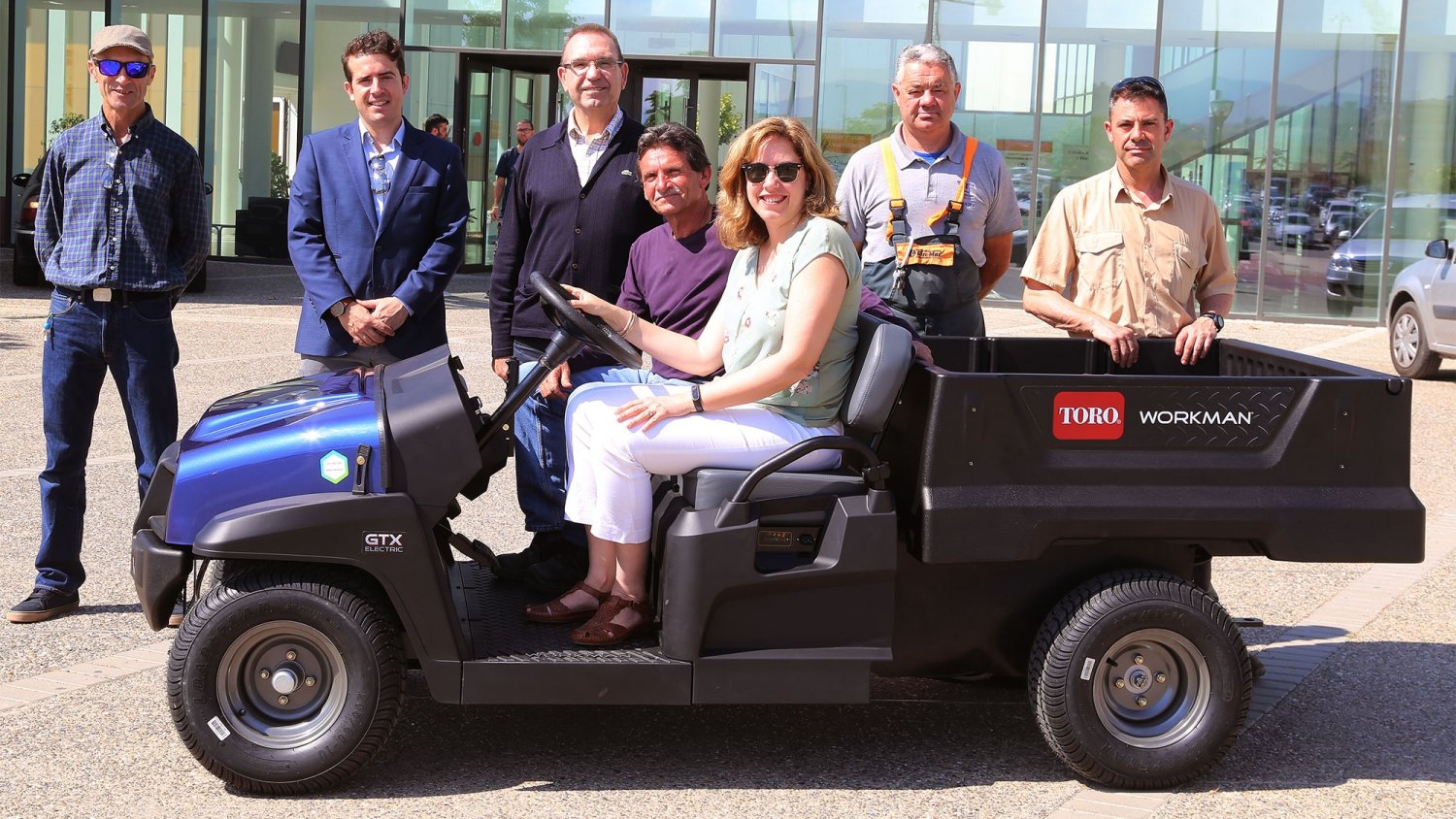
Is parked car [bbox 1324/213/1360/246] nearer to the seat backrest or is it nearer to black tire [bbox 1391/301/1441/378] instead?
black tire [bbox 1391/301/1441/378]

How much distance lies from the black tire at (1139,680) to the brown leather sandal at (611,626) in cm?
100

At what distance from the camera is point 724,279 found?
4.59 metres

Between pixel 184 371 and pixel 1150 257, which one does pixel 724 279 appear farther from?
pixel 184 371

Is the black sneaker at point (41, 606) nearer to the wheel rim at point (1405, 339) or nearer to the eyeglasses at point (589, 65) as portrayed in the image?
the eyeglasses at point (589, 65)

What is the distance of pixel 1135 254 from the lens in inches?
195

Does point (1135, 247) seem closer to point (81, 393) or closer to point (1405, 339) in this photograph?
point (81, 393)

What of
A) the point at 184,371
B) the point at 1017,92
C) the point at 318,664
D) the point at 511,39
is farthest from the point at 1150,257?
the point at 511,39

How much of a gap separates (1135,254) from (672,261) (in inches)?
59.3

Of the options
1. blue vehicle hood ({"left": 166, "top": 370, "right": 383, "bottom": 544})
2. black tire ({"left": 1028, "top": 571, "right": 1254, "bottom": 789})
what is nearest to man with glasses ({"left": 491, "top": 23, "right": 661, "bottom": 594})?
blue vehicle hood ({"left": 166, "top": 370, "right": 383, "bottom": 544})

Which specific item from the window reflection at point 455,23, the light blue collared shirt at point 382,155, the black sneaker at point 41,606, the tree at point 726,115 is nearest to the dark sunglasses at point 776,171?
the light blue collared shirt at point 382,155

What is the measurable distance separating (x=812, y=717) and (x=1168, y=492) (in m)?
1.24

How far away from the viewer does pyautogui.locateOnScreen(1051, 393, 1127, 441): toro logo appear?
377 centimetres

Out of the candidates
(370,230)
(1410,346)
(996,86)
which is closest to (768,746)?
(370,230)

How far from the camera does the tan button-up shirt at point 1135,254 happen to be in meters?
4.92
